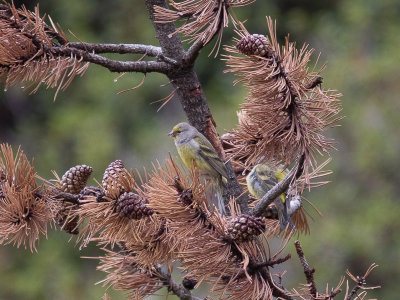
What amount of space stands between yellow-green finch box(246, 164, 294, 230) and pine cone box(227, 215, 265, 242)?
333 mm

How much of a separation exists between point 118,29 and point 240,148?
7213 mm

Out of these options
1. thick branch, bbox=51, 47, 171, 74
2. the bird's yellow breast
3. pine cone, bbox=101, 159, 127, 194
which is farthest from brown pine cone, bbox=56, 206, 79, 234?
the bird's yellow breast

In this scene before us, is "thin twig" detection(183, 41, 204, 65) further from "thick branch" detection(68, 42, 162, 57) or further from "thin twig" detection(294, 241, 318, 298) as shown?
"thin twig" detection(294, 241, 318, 298)

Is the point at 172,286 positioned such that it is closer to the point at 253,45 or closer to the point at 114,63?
the point at 114,63

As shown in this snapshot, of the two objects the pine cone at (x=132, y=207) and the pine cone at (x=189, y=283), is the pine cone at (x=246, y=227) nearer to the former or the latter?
the pine cone at (x=132, y=207)

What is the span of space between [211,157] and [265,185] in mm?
567

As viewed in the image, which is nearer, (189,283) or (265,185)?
(189,283)

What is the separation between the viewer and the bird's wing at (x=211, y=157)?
1913 millimetres

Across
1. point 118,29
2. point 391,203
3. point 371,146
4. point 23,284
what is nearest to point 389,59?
point 371,146

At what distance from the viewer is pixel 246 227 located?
142 cm

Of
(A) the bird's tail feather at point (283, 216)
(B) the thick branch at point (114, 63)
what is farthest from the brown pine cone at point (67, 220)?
(A) the bird's tail feather at point (283, 216)

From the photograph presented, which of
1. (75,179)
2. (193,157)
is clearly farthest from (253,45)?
(193,157)

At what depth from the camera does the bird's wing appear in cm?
191

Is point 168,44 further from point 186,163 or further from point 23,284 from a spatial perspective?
point 23,284
